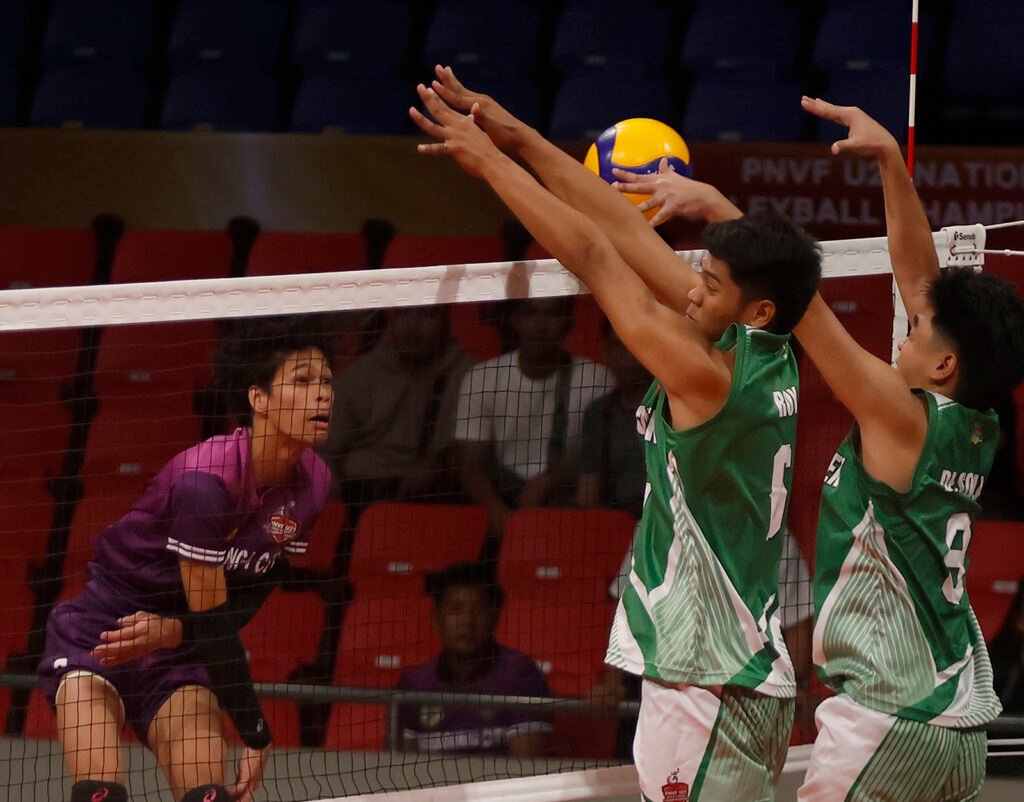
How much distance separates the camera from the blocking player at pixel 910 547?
10.3 ft

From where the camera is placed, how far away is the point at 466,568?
5758 mm

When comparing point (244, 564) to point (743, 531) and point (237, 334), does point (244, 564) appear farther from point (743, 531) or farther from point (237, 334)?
point (743, 531)

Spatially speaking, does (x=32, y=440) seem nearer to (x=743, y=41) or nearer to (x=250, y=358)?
(x=250, y=358)

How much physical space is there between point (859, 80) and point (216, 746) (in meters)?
5.57

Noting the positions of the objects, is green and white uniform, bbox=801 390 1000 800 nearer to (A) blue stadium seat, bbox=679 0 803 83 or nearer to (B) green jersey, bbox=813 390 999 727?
(B) green jersey, bbox=813 390 999 727

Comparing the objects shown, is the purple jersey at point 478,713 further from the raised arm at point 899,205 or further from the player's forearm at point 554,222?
the player's forearm at point 554,222

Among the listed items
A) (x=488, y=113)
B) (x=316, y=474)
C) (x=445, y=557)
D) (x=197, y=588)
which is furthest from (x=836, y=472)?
(x=445, y=557)

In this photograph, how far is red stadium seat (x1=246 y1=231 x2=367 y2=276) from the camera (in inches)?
294

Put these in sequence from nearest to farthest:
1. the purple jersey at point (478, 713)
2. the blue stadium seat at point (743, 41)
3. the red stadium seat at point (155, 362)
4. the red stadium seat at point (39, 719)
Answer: the purple jersey at point (478, 713) → the red stadium seat at point (39, 719) → the red stadium seat at point (155, 362) → the blue stadium seat at point (743, 41)

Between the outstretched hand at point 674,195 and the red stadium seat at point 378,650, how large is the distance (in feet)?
7.95

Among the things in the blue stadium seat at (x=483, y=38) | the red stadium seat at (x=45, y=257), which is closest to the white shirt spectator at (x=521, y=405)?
the red stadium seat at (x=45, y=257)

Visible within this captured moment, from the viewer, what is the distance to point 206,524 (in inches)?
156

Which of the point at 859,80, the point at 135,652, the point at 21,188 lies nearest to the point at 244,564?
the point at 135,652

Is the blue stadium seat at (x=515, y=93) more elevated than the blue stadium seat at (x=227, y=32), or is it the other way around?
the blue stadium seat at (x=227, y=32)
